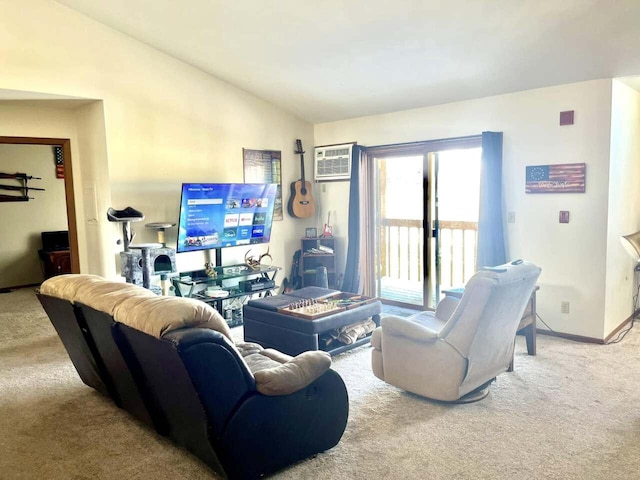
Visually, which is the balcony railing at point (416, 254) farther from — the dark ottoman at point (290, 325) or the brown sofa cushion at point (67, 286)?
the brown sofa cushion at point (67, 286)

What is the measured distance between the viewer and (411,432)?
2.84 metres

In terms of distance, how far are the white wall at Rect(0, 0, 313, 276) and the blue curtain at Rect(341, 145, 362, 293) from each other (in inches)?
49.2

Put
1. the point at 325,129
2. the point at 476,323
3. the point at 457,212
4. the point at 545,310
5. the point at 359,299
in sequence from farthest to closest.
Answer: the point at 325,129
the point at 457,212
the point at 545,310
the point at 359,299
the point at 476,323

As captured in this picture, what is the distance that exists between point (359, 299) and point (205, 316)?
7.89 feet

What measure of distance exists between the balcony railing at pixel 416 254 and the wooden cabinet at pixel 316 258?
64 centimetres

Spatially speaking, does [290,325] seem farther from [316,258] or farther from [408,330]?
[316,258]

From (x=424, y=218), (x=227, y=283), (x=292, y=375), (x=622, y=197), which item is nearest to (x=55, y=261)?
(x=227, y=283)

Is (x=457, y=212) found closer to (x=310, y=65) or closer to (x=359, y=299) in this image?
(x=359, y=299)

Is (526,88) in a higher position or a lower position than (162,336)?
A: higher

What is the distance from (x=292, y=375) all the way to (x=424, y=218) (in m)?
3.61

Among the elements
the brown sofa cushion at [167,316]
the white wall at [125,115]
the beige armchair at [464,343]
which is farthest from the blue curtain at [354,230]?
the brown sofa cushion at [167,316]

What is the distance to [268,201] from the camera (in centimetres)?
572

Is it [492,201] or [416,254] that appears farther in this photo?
[416,254]

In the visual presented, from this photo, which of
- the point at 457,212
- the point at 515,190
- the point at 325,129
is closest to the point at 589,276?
the point at 515,190
